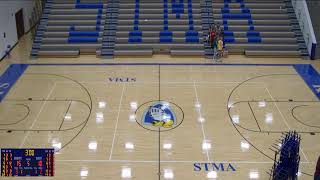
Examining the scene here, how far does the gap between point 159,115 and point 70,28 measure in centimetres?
961

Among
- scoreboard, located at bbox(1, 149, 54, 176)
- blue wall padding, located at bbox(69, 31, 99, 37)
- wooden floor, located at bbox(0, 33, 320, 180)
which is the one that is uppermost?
blue wall padding, located at bbox(69, 31, 99, 37)

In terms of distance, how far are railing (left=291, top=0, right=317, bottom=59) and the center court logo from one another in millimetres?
8594

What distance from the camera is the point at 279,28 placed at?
837 inches

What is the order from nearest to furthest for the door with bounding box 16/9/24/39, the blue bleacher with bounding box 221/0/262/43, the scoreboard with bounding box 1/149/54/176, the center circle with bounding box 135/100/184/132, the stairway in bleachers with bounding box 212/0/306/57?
the scoreboard with bounding box 1/149/54/176 < the center circle with bounding box 135/100/184/132 < the stairway in bleachers with bounding box 212/0/306/57 < the blue bleacher with bounding box 221/0/262/43 < the door with bounding box 16/9/24/39

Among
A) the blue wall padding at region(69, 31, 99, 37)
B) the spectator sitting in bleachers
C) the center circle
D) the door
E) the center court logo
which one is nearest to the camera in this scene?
the center circle

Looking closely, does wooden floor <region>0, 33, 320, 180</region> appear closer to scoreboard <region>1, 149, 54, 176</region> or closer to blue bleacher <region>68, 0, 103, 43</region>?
blue bleacher <region>68, 0, 103, 43</region>

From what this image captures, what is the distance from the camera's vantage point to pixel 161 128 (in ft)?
43.1

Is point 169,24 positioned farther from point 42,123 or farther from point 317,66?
point 42,123

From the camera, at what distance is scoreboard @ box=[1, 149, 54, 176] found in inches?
312

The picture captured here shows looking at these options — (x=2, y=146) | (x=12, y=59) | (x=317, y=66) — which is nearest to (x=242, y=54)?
(x=317, y=66)

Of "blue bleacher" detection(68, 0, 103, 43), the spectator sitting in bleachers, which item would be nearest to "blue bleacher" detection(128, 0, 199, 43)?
the spectator sitting in bleachers

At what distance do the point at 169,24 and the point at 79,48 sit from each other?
467 centimetres

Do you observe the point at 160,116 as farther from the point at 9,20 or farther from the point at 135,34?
the point at 9,20

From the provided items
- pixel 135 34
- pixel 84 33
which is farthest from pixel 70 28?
pixel 135 34
